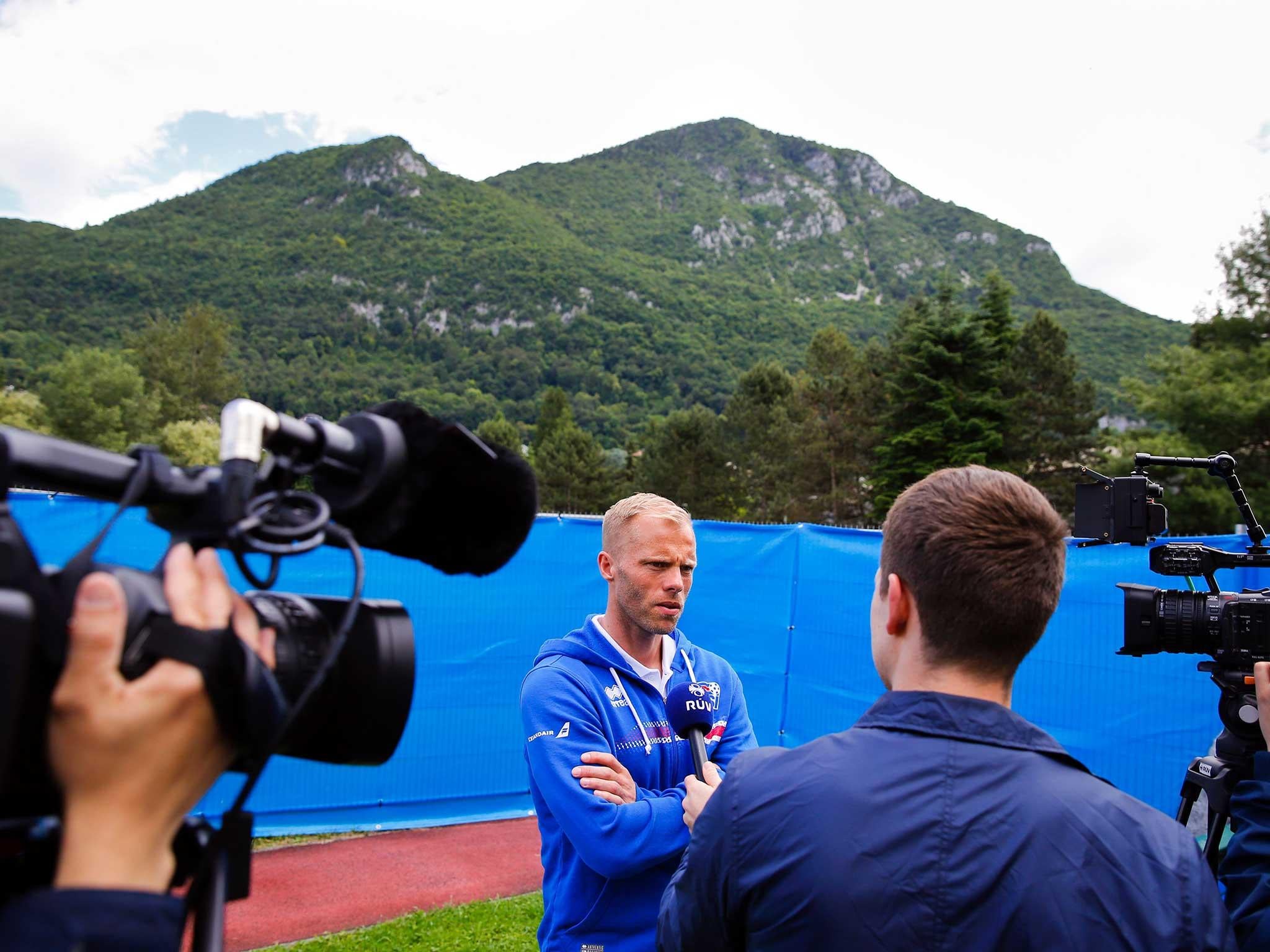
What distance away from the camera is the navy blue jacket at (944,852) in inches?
51.8

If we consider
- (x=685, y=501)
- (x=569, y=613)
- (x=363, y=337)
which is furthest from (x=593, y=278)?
(x=569, y=613)

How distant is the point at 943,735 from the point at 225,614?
107cm

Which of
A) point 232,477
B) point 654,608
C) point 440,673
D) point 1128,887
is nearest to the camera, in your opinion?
point 232,477

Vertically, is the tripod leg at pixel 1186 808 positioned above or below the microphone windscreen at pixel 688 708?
below

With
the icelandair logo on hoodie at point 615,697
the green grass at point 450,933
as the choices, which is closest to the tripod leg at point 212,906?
the icelandair logo on hoodie at point 615,697

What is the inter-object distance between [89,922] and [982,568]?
4.11 ft

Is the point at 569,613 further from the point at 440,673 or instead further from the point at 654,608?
the point at 654,608

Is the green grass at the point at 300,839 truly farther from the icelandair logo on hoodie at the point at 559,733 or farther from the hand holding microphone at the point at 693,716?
the hand holding microphone at the point at 693,716

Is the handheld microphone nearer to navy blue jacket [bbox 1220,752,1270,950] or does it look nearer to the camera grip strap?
navy blue jacket [bbox 1220,752,1270,950]

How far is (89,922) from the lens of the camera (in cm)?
76

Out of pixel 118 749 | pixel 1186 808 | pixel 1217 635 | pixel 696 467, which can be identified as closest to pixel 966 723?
pixel 118 749

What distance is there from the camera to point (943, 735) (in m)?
1.45

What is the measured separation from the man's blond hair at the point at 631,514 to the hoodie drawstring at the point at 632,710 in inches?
18.6

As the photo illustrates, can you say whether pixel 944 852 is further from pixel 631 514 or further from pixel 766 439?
pixel 766 439
